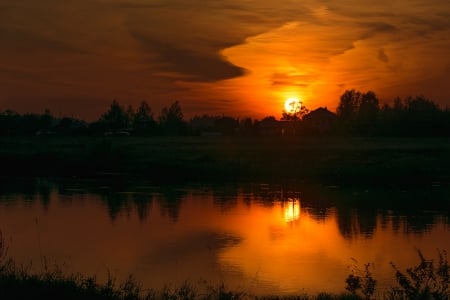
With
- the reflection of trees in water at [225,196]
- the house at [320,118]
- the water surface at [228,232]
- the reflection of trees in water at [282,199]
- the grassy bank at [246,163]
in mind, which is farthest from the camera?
the house at [320,118]

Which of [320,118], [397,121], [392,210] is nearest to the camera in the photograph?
[392,210]

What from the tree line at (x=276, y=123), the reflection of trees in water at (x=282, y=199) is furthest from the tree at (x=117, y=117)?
the reflection of trees in water at (x=282, y=199)

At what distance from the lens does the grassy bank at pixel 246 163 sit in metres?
52.0

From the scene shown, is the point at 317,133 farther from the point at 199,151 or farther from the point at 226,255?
the point at 226,255

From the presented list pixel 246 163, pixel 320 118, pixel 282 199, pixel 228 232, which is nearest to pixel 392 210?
pixel 282 199

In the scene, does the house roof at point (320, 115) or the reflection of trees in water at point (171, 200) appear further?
the house roof at point (320, 115)

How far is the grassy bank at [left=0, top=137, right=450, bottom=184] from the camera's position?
51969 millimetres

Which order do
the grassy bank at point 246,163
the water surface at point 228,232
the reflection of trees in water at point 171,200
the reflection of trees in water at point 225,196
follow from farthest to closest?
the grassy bank at point 246,163 → the reflection of trees in water at point 225,196 → the reflection of trees in water at point 171,200 → the water surface at point 228,232

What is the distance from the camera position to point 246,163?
56875 mm

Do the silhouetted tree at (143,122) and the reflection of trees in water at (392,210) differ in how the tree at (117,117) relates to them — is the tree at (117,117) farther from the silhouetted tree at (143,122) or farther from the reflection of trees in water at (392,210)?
the reflection of trees in water at (392,210)

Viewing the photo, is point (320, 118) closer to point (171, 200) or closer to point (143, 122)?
point (143, 122)

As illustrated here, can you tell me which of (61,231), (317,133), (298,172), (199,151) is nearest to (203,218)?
(61,231)

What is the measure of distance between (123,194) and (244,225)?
12.8m

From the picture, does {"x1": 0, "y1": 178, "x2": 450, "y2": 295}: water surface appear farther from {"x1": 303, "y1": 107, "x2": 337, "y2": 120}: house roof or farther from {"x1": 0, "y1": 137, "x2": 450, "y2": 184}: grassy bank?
{"x1": 303, "y1": 107, "x2": 337, "y2": 120}: house roof
